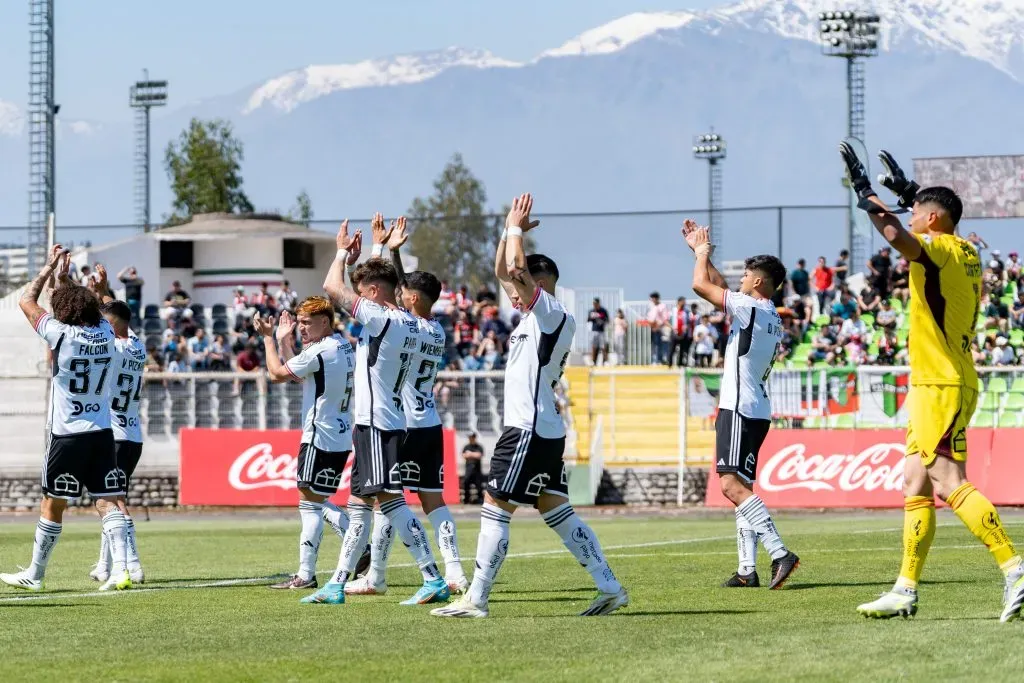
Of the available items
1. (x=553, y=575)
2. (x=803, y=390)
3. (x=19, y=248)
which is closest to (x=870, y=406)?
(x=803, y=390)

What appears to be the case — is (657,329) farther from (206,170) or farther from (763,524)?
(206,170)

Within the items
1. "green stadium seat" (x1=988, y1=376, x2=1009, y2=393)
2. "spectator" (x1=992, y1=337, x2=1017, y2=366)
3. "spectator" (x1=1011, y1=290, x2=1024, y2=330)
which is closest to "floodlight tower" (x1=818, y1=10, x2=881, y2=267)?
"spectator" (x1=1011, y1=290, x2=1024, y2=330)

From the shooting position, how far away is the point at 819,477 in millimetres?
27328

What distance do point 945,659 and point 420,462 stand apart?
496cm

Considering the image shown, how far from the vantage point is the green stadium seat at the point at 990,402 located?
90.3 feet

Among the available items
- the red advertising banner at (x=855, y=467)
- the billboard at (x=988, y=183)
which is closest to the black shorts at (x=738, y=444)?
the red advertising banner at (x=855, y=467)

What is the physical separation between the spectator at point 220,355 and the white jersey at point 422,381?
23.2 meters

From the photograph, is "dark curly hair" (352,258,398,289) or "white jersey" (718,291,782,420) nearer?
"dark curly hair" (352,258,398,289)

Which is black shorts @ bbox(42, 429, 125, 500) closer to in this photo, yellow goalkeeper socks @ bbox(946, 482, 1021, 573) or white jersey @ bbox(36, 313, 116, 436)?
white jersey @ bbox(36, 313, 116, 436)

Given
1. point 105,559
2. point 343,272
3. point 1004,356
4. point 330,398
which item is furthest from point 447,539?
point 1004,356

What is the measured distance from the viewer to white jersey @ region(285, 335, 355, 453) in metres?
13.0

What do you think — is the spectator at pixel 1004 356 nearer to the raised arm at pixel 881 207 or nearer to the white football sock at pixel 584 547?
the white football sock at pixel 584 547

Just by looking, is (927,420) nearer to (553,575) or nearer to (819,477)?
(553,575)

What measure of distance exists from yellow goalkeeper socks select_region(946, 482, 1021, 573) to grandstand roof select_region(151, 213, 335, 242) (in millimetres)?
37572
